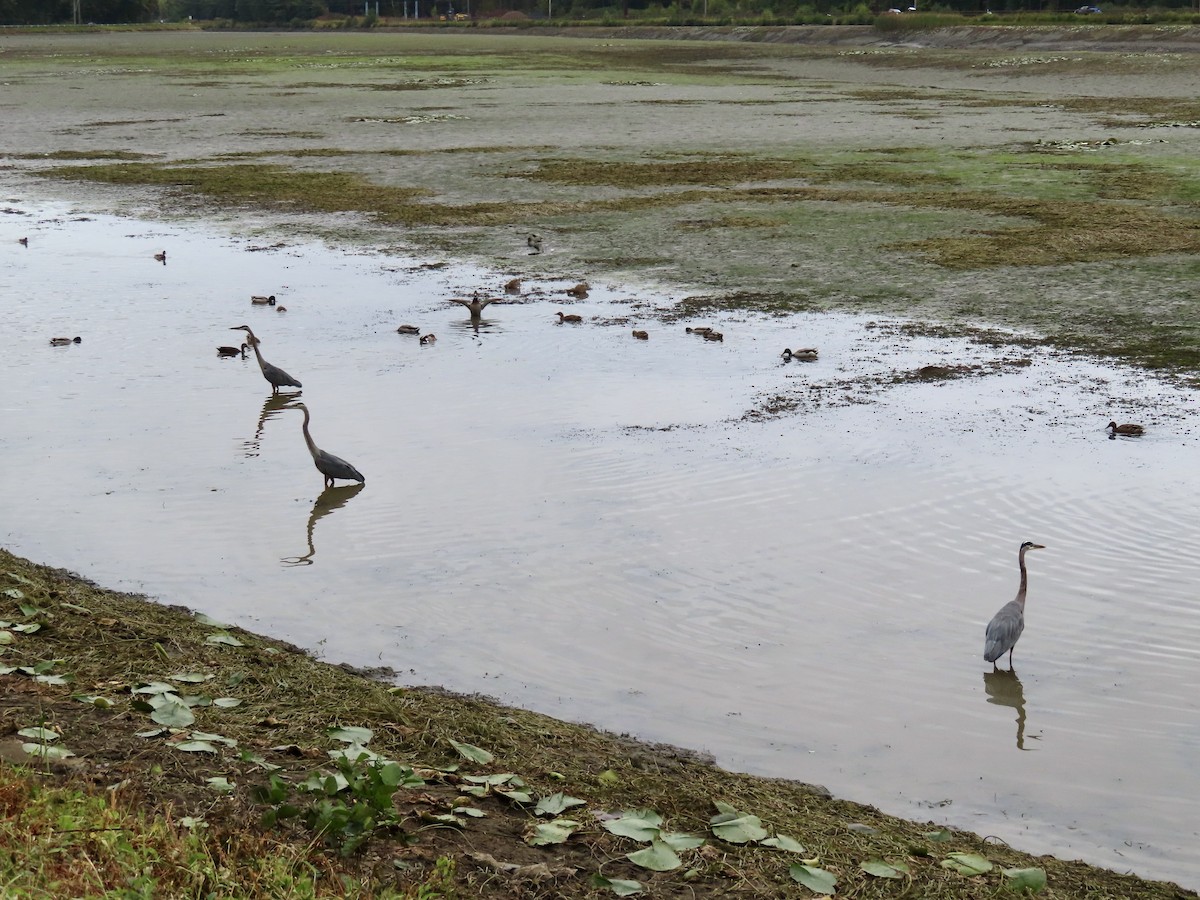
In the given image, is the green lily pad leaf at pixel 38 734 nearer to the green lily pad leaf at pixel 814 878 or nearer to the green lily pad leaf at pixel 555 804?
the green lily pad leaf at pixel 555 804

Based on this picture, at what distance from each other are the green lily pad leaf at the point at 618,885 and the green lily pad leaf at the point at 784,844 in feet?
2.01

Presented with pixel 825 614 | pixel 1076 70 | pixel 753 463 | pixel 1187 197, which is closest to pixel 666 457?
pixel 753 463

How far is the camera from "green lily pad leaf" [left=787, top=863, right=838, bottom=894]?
453 cm

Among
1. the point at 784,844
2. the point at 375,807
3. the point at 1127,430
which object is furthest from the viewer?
the point at 1127,430

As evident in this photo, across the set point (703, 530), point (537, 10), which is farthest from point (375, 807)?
point (537, 10)

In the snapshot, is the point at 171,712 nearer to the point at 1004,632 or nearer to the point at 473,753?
the point at 473,753

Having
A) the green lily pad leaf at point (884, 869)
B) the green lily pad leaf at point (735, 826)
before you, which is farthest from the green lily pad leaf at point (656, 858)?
the green lily pad leaf at point (884, 869)

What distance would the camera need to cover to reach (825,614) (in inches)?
300

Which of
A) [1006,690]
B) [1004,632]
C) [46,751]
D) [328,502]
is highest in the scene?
[46,751]

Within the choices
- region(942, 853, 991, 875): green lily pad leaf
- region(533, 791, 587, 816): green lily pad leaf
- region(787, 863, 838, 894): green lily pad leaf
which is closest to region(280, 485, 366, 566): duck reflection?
region(533, 791, 587, 816): green lily pad leaf

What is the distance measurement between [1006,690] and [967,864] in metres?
2.00

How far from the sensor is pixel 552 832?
473 centimetres

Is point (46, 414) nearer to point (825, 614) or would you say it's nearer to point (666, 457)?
point (666, 457)

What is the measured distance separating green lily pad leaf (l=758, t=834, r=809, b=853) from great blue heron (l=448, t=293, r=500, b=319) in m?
10.4
